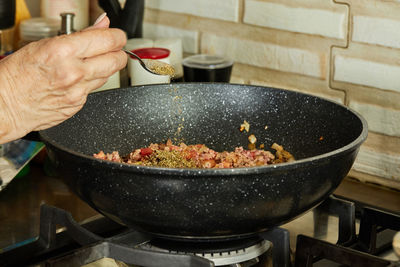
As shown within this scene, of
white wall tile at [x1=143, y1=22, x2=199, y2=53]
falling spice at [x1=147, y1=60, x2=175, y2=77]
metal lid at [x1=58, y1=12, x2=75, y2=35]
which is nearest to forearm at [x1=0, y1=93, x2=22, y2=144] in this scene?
falling spice at [x1=147, y1=60, x2=175, y2=77]

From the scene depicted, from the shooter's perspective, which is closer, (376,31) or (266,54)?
(376,31)

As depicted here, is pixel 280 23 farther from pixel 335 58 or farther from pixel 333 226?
pixel 333 226

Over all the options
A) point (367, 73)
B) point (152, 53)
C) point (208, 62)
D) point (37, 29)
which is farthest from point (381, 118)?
point (37, 29)

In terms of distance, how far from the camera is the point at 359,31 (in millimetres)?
1326

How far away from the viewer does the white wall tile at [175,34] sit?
64.9 inches

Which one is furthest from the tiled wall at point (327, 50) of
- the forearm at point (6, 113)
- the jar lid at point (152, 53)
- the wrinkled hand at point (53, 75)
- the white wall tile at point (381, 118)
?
the forearm at point (6, 113)

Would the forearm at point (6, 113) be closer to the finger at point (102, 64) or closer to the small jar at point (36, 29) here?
the finger at point (102, 64)

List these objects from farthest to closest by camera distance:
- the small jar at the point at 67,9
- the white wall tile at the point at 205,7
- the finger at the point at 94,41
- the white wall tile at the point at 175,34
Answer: the small jar at the point at 67,9 → the white wall tile at the point at 175,34 → the white wall tile at the point at 205,7 → the finger at the point at 94,41

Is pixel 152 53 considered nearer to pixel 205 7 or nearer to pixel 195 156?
pixel 205 7

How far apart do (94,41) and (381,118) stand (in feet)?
2.37

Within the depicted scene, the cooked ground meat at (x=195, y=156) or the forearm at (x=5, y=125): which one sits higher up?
the forearm at (x=5, y=125)

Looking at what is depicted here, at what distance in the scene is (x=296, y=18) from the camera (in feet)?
4.67

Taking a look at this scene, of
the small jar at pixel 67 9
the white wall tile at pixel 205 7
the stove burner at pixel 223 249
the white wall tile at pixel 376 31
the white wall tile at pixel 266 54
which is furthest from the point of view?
the small jar at pixel 67 9

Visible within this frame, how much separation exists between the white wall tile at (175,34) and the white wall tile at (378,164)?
0.52 m
